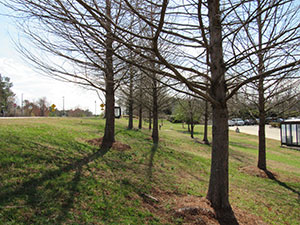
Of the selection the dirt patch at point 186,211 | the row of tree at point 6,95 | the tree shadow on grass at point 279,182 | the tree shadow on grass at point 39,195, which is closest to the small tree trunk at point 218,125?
the dirt patch at point 186,211

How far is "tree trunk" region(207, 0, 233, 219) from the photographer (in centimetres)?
395

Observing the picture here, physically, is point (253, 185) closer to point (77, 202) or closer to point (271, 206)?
point (271, 206)

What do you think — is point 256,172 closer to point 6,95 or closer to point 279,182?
point 279,182

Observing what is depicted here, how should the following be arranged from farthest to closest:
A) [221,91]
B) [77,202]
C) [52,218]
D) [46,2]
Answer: [221,91] → [77,202] → [46,2] → [52,218]

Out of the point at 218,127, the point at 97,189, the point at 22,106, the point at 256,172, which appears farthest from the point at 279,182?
the point at 22,106

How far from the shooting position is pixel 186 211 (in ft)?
12.2

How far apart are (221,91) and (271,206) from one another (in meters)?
3.57

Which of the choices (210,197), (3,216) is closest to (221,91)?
(210,197)

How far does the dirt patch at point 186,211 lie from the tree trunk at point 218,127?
0.27 meters

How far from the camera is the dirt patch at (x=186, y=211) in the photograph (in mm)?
3537

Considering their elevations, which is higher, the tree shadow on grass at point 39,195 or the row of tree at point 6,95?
the row of tree at point 6,95

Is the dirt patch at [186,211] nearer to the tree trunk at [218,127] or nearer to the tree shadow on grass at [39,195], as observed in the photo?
the tree trunk at [218,127]

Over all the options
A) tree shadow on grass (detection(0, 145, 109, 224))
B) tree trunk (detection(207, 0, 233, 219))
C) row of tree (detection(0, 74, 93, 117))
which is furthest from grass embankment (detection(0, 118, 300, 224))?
row of tree (detection(0, 74, 93, 117))

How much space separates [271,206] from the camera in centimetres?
525
